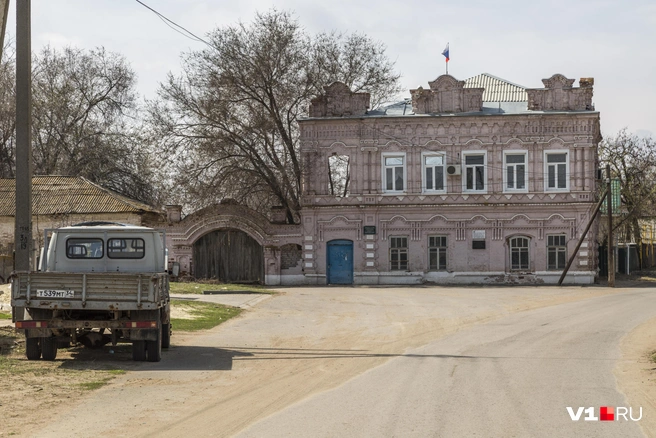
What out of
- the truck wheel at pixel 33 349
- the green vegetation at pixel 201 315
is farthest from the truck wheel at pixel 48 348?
the green vegetation at pixel 201 315

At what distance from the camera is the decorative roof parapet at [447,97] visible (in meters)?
42.2

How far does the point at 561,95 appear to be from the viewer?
41625mm

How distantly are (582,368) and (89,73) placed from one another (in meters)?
45.9

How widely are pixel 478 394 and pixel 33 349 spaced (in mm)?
7992

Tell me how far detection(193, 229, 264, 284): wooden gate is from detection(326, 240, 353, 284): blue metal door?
3414mm

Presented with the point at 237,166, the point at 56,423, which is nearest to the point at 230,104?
the point at 237,166

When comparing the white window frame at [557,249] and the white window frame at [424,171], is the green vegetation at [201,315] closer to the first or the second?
the white window frame at [424,171]

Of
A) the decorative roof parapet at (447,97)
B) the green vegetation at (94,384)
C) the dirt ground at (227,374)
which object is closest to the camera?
the dirt ground at (227,374)

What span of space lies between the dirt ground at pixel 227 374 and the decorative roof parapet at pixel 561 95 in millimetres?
18802

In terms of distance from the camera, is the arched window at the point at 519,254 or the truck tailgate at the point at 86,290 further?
the arched window at the point at 519,254

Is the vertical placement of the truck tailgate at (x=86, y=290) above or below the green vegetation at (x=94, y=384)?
above

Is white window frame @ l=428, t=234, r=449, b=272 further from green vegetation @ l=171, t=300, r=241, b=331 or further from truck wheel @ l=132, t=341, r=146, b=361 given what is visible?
truck wheel @ l=132, t=341, r=146, b=361

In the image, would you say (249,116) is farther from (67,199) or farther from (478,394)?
(478,394)

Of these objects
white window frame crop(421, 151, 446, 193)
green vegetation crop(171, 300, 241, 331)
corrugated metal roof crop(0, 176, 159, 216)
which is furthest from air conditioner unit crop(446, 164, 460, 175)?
green vegetation crop(171, 300, 241, 331)
